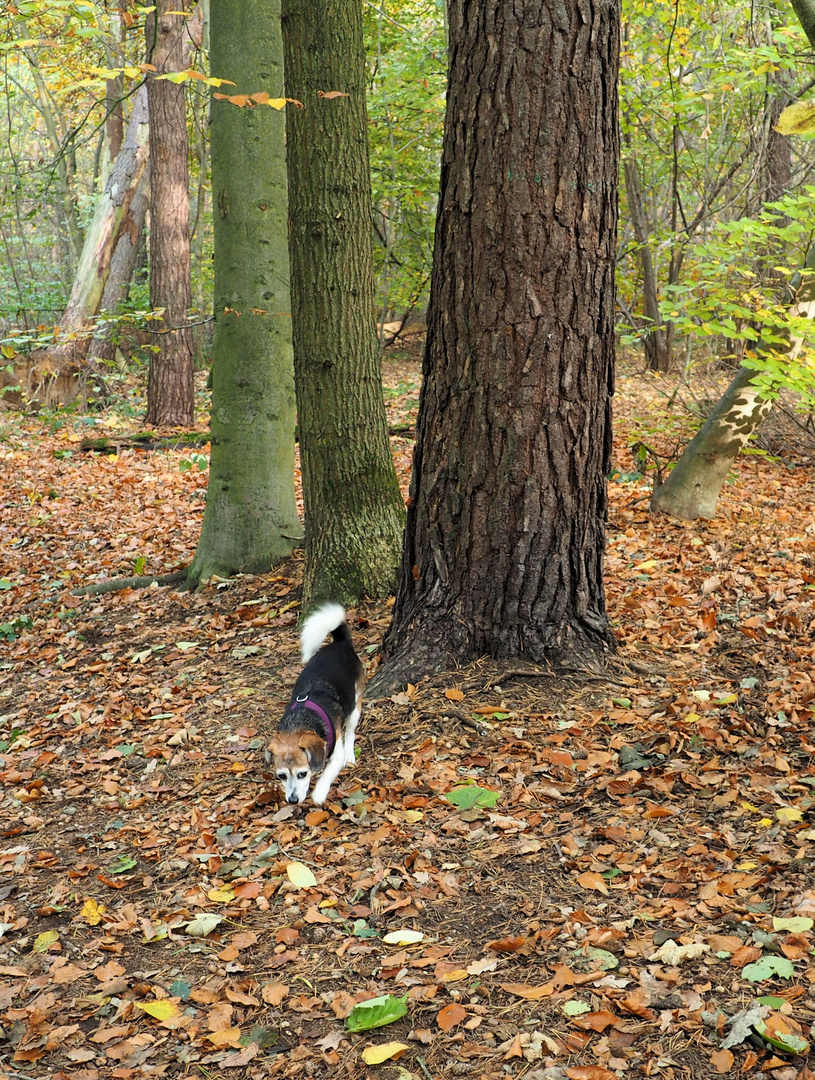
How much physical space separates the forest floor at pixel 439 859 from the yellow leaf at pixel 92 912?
0.01 meters

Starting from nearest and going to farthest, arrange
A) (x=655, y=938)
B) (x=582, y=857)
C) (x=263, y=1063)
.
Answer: (x=263, y=1063) < (x=655, y=938) < (x=582, y=857)

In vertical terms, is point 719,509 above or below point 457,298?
below

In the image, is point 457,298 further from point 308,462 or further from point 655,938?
point 655,938

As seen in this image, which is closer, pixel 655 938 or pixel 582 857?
pixel 655 938

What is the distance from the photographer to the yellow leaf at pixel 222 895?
327 centimetres

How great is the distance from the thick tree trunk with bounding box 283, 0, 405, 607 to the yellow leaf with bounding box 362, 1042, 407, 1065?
3.17 m

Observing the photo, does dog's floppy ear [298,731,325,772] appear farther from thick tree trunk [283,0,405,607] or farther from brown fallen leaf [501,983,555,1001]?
thick tree trunk [283,0,405,607]

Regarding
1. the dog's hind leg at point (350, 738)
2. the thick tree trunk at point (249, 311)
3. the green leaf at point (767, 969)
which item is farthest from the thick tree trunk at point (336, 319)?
the green leaf at point (767, 969)

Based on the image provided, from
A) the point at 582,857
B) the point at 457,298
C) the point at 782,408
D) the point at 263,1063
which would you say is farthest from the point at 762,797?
the point at 782,408

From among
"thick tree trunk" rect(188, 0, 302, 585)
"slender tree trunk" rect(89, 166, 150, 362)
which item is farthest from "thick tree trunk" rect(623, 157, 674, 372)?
"slender tree trunk" rect(89, 166, 150, 362)

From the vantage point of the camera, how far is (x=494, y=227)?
3.81 m

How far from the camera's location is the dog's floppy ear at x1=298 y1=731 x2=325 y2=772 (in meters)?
3.52

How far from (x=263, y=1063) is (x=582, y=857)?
1.27 m

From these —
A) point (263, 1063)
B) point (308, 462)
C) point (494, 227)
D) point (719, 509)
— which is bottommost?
point (263, 1063)
